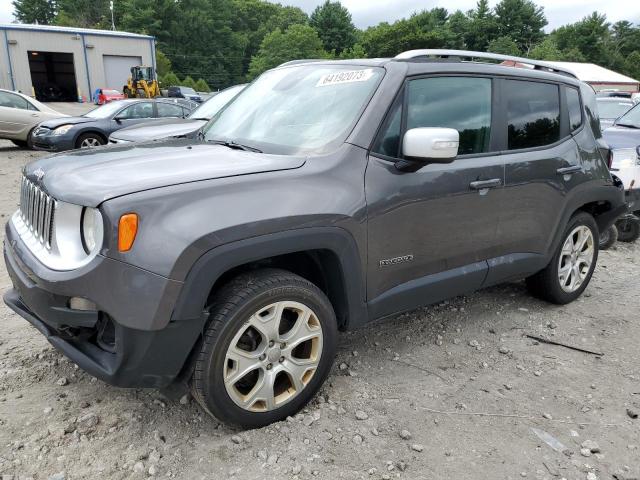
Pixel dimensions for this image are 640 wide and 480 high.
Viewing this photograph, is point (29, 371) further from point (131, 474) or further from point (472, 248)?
point (472, 248)

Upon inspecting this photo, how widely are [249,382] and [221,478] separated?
473 millimetres

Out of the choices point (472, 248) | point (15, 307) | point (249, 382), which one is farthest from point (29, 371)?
point (472, 248)

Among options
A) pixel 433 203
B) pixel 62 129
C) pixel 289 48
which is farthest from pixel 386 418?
pixel 289 48

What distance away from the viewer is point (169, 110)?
1301cm

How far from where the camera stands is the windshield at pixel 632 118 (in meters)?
7.44

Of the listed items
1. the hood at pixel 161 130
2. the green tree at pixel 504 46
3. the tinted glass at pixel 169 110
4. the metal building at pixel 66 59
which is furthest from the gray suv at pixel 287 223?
the green tree at pixel 504 46

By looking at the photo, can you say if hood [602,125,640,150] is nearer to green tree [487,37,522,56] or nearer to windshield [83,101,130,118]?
windshield [83,101,130,118]

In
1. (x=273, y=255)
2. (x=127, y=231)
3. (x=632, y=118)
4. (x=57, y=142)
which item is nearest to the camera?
(x=127, y=231)

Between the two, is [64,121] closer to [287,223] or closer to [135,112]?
[135,112]

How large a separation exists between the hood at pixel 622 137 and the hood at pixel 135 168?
219 inches

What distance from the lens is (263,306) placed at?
2.44 metres

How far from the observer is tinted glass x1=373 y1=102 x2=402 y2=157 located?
9.44ft

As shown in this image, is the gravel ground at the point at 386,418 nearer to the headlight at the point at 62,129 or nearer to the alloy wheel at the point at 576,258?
the alloy wheel at the point at 576,258

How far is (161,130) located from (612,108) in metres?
8.65
